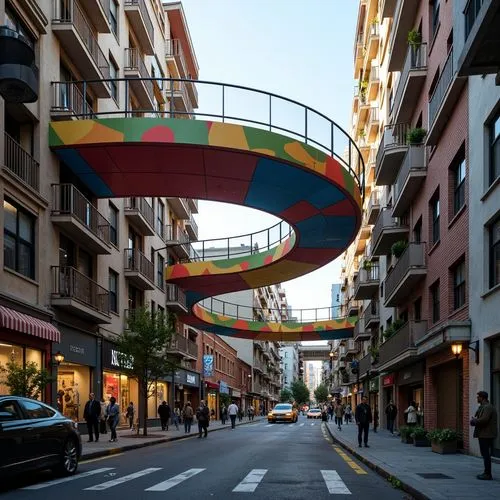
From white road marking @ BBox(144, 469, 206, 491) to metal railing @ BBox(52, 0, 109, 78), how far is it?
54.5 feet

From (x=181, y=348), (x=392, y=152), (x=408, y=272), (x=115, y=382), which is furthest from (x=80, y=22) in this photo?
(x=181, y=348)

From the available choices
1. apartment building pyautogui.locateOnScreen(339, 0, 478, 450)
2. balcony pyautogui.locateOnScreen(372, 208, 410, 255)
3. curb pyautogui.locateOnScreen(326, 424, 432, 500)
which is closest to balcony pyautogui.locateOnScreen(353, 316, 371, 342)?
apartment building pyautogui.locateOnScreen(339, 0, 478, 450)

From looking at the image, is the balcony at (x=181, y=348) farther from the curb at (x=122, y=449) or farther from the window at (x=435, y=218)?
the window at (x=435, y=218)

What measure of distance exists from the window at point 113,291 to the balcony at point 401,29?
1584 cm

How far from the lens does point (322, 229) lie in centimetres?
2936

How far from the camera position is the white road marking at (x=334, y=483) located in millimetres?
12367

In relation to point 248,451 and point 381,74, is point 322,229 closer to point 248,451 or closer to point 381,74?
point 248,451

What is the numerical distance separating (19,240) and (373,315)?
100ft

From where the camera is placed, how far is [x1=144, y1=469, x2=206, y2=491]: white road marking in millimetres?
12672

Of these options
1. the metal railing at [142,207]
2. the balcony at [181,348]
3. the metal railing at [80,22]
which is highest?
the metal railing at [80,22]

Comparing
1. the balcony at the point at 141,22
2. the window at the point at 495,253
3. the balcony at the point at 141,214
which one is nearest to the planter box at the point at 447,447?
the window at the point at 495,253

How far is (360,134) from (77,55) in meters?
34.3

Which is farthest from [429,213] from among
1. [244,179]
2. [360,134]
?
[360,134]

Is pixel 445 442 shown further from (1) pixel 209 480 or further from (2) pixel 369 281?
(2) pixel 369 281
